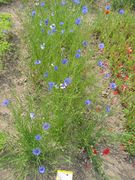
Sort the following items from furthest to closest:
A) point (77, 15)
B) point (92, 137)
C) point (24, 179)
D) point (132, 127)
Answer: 1. point (77, 15)
2. point (132, 127)
3. point (92, 137)
4. point (24, 179)

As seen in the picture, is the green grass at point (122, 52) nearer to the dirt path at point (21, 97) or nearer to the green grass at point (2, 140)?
the dirt path at point (21, 97)

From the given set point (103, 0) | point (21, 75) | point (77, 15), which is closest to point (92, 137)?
point (21, 75)

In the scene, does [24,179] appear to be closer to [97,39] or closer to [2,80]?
[2,80]

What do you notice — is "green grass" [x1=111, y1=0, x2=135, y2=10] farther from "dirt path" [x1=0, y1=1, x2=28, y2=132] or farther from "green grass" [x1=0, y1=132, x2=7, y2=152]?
"green grass" [x1=0, y1=132, x2=7, y2=152]

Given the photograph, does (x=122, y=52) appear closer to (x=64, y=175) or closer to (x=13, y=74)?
(x=13, y=74)

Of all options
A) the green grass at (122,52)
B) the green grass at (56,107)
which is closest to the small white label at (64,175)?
the green grass at (56,107)

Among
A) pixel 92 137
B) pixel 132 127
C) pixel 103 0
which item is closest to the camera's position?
pixel 92 137

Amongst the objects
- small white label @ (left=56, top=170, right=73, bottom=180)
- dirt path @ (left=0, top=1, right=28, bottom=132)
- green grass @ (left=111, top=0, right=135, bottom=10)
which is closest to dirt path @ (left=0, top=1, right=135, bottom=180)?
dirt path @ (left=0, top=1, right=28, bottom=132)

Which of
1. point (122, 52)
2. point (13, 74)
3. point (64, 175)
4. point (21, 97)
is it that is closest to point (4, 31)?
point (13, 74)
